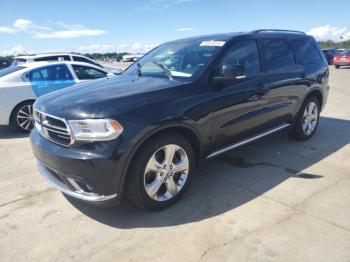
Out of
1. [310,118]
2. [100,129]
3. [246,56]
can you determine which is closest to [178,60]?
[246,56]

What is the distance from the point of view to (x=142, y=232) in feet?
10.1

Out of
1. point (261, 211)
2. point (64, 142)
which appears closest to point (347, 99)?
point (261, 211)

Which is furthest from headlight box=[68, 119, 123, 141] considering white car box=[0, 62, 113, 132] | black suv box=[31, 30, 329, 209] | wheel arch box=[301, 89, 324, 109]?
white car box=[0, 62, 113, 132]

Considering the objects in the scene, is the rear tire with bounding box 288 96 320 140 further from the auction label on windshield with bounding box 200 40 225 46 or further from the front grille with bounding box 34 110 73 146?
the front grille with bounding box 34 110 73 146

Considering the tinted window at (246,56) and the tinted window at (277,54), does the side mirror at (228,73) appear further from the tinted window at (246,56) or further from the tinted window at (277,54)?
the tinted window at (277,54)

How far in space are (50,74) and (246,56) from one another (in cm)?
478

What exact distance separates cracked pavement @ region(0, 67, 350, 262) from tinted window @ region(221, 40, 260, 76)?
1352 millimetres

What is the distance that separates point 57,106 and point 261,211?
233cm

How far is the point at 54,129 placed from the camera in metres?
3.20

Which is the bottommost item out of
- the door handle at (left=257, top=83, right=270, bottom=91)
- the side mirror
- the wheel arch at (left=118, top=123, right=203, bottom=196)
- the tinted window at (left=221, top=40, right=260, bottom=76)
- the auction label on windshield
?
the wheel arch at (left=118, top=123, right=203, bottom=196)

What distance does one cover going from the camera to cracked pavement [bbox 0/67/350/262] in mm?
2773

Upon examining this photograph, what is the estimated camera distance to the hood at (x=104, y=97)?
9.82 ft

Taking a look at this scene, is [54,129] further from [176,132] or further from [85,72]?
[85,72]

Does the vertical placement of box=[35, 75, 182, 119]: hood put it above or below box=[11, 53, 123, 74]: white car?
below
